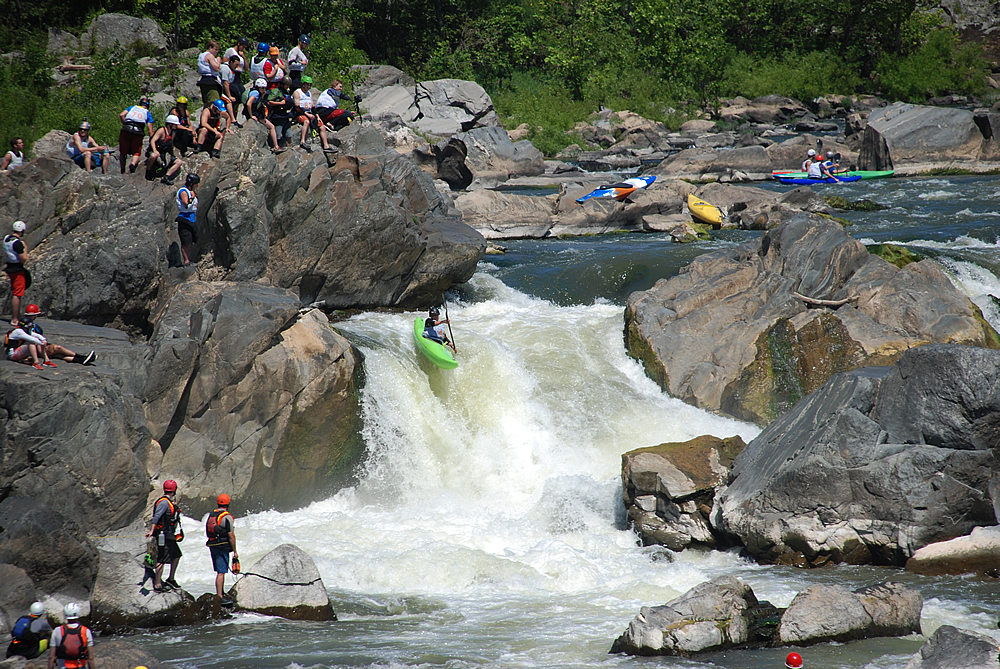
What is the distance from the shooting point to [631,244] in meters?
23.2

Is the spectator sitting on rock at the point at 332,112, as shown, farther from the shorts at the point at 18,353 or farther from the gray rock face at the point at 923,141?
the gray rock face at the point at 923,141

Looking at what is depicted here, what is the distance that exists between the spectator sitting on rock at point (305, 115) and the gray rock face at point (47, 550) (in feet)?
30.9

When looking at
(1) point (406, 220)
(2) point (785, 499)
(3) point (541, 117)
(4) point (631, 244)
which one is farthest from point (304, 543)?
(3) point (541, 117)

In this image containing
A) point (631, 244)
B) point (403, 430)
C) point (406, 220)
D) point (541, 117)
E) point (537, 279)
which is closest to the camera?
point (403, 430)

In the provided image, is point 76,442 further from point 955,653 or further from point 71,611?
point 955,653

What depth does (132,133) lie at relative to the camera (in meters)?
14.5

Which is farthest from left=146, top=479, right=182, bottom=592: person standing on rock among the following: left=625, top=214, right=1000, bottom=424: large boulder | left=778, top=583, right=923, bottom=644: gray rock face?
left=625, top=214, right=1000, bottom=424: large boulder

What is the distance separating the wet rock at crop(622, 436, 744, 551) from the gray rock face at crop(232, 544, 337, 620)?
501 cm

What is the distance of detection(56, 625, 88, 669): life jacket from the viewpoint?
22.3 feet

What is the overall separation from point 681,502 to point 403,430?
5.23 meters

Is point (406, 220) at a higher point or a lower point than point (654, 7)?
lower

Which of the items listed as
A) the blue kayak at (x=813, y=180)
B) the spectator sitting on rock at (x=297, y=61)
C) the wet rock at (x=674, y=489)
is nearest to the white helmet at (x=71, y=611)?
the wet rock at (x=674, y=489)

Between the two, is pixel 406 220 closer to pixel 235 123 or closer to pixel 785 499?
pixel 235 123

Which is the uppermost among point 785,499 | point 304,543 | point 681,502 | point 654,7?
point 654,7
